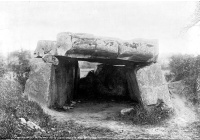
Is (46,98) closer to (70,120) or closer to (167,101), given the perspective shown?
(70,120)

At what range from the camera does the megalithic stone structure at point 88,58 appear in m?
8.59

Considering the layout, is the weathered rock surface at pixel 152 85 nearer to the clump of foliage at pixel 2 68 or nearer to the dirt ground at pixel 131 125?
the dirt ground at pixel 131 125

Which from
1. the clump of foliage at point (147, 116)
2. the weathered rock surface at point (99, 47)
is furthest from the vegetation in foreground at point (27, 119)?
the weathered rock surface at point (99, 47)

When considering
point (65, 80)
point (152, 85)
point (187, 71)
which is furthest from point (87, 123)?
point (187, 71)

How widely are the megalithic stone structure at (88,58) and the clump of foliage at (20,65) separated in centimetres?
58

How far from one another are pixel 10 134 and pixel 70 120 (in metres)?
2.61

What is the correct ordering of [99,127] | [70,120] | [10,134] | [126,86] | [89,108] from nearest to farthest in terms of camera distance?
1. [10,134]
2. [99,127]
3. [70,120]
4. [89,108]
5. [126,86]

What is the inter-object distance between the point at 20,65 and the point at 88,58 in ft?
8.39

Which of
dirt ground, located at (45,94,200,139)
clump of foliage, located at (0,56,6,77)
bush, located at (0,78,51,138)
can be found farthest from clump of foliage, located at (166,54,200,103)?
clump of foliage, located at (0,56,6,77)

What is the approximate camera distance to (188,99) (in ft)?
33.6

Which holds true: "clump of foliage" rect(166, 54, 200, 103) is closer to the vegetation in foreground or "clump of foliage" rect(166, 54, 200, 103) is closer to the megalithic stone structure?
the megalithic stone structure

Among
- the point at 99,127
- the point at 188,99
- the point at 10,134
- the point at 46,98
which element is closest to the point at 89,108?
the point at 46,98

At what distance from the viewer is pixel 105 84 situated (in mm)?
14047

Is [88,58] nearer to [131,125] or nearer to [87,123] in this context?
[87,123]
